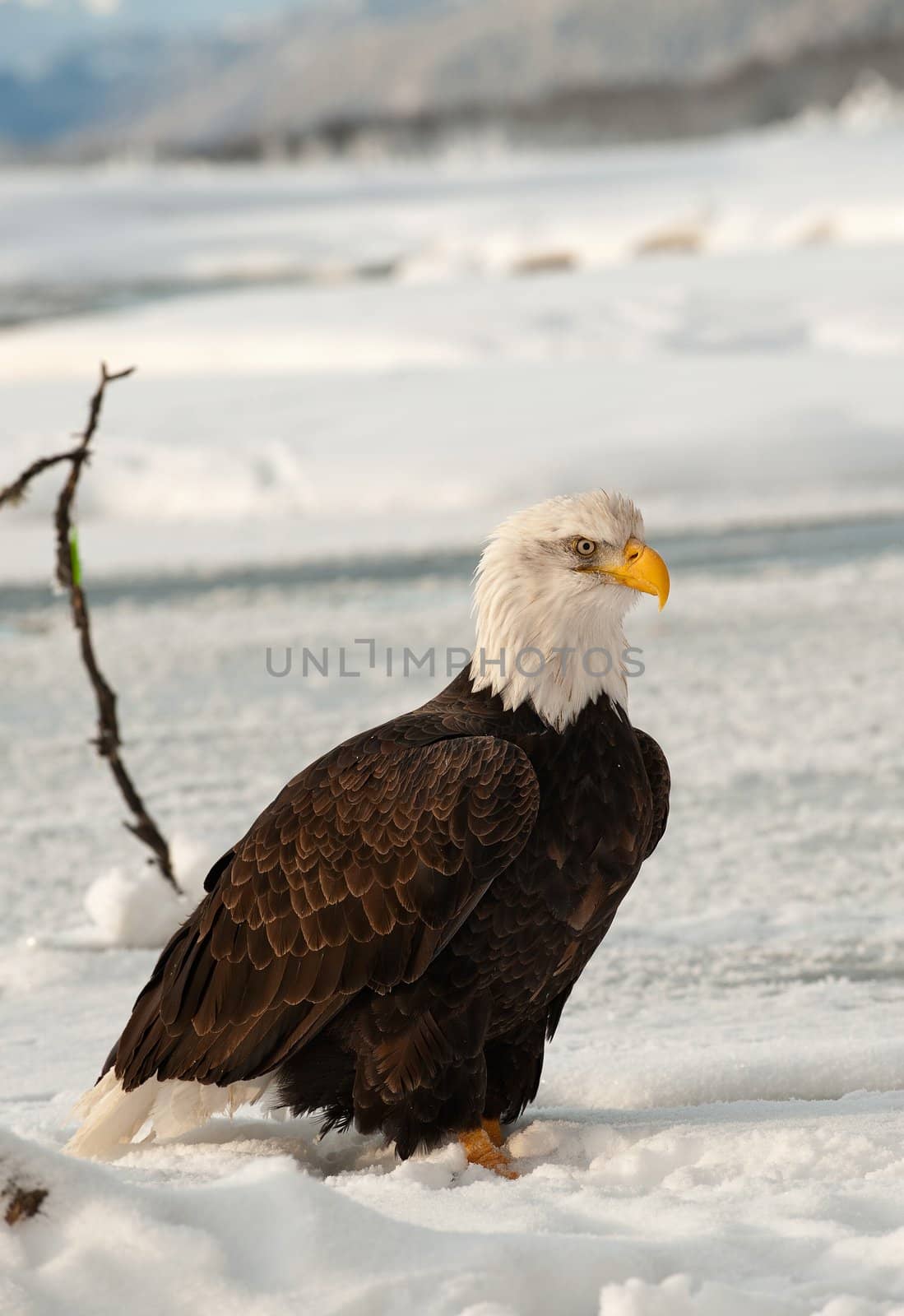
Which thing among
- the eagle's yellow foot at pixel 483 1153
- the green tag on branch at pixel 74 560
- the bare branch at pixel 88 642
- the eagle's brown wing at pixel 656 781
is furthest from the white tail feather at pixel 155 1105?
the green tag on branch at pixel 74 560

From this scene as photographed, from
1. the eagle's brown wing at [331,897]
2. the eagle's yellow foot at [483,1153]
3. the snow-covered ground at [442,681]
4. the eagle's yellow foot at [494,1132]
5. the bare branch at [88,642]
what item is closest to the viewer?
the snow-covered ground at [442,681]

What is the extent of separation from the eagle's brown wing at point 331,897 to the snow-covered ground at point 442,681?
20 centimetres

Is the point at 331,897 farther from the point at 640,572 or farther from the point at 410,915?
the point at 640,572

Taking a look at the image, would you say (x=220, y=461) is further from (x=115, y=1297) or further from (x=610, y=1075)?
(x=115, y=1297)

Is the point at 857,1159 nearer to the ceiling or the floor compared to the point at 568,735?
nearer to the floor

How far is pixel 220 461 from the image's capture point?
33.3ft

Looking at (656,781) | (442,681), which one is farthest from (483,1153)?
(442,681)

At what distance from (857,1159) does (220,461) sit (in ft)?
26.3

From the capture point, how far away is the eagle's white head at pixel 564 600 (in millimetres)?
2871

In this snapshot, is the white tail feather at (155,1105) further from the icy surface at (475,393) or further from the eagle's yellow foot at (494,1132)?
the icy surface at (475,393)

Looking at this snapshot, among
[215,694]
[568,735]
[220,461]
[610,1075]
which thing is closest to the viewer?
[568,735]

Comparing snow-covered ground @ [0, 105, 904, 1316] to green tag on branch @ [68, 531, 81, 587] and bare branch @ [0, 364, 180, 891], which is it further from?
green tag on branch @ [68, 531, 81, 587]

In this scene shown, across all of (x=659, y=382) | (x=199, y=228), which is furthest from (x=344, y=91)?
(x=659, y=382)

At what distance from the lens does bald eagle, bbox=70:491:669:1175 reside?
2.72m
